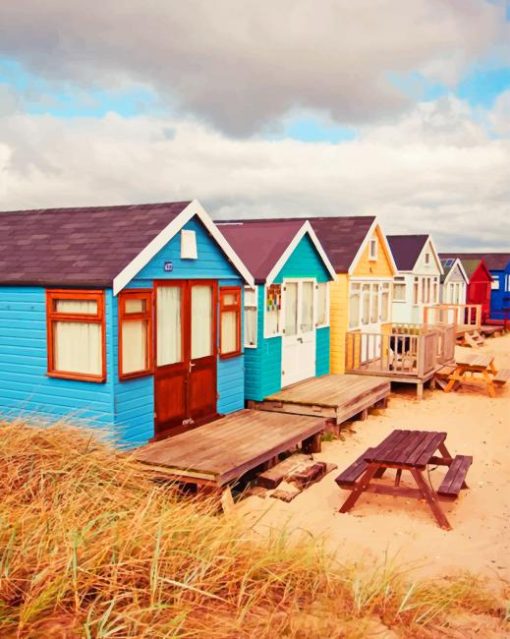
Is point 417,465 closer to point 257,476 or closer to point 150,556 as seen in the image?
point 257,476

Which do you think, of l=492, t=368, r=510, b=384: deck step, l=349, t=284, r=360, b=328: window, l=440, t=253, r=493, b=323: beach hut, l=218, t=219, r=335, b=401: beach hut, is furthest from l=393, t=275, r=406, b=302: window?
l=440, t=253, r=493, b=323: beach hut

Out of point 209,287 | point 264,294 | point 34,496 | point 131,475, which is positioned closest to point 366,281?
point 264,294

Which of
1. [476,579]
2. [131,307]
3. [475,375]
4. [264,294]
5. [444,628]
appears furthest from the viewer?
[475,375]

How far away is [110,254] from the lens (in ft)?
30.7

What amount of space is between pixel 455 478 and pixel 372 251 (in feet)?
36.1

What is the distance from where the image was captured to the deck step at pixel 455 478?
316 inches

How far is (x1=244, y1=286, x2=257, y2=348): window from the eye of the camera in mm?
13086

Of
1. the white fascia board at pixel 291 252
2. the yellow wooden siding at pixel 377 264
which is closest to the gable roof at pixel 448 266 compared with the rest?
the yellow wooden siding at pixel 377 264

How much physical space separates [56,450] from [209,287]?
4701mm

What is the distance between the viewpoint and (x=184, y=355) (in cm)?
1054

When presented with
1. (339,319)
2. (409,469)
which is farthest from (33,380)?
(339,319)

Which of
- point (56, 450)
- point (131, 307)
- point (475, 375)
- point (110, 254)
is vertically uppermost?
point (110, 254)

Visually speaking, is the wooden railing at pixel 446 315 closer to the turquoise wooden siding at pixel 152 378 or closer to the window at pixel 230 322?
the window at pixel 230 322

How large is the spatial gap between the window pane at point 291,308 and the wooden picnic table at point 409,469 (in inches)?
204
